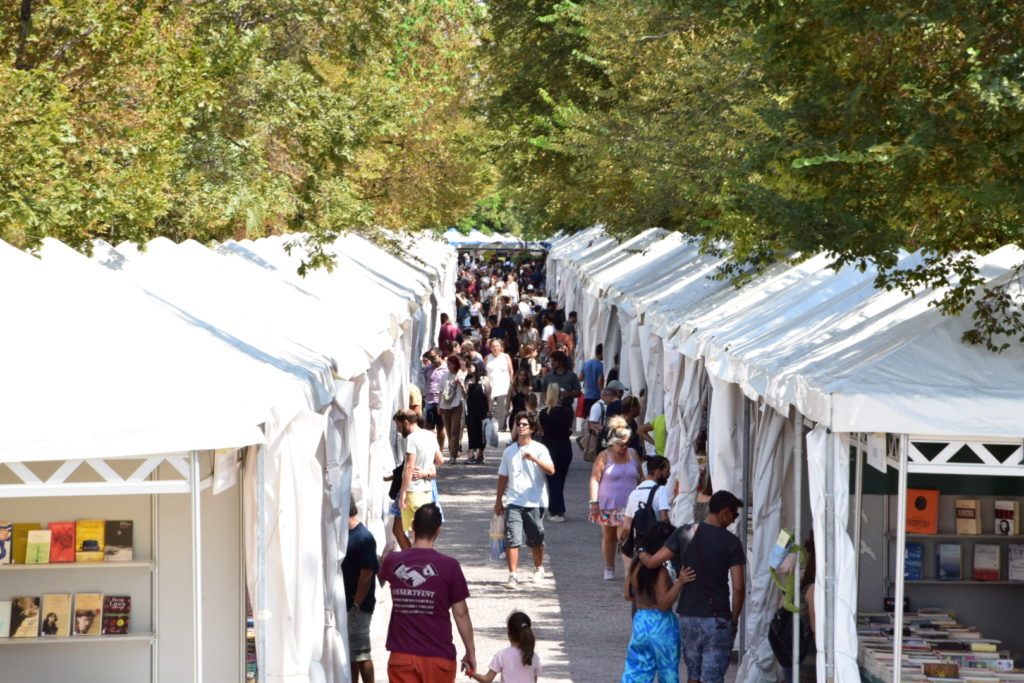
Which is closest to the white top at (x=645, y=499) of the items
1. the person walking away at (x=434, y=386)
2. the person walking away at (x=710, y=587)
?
the person walking away at (x=710, y=587)

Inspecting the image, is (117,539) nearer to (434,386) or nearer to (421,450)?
(421,450)

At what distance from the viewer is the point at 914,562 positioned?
10.2 m

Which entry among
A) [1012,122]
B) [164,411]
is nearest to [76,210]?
[164,411]

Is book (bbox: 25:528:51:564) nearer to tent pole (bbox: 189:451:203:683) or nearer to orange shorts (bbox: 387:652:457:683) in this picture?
tent pole (bbox: 189:451:203:683)

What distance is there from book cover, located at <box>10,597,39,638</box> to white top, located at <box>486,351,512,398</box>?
43.9 ft

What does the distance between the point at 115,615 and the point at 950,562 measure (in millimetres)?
5873

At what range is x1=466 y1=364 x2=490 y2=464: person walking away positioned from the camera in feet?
65.8

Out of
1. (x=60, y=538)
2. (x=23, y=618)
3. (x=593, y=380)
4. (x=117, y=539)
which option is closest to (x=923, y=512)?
(x=117, y=539)

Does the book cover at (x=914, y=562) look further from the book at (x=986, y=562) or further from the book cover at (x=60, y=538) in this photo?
the book cover at (x=60, y=538)

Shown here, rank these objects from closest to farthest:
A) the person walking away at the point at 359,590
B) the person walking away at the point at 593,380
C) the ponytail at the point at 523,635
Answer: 1. the ponytail at the point at 523,635
2. the person walking away at the point at 359,590
3. the person walking away at the point at 593,380

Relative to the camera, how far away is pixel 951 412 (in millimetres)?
7242

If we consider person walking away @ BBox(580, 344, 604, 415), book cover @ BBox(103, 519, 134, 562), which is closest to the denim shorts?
book cover @ BBox(103, 519, 134, 562)

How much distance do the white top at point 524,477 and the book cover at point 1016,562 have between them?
4.52 metres

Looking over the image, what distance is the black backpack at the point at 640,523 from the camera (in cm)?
1035
